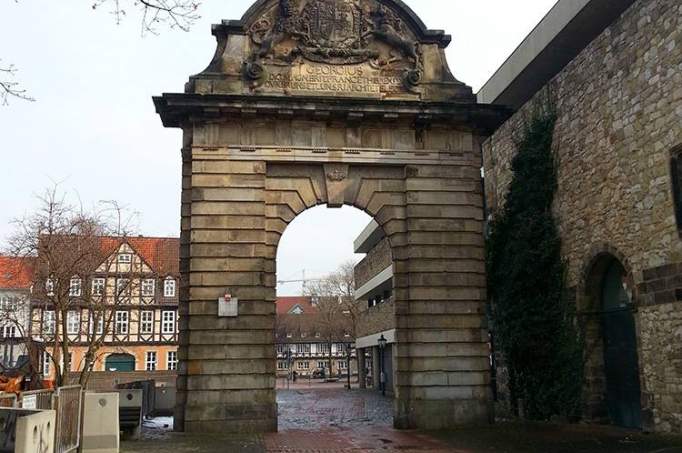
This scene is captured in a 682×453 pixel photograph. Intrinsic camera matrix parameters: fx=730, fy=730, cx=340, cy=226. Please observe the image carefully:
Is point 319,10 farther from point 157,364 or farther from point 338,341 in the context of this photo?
point 338,341

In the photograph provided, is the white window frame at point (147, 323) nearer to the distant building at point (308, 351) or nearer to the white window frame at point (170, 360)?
the white window frame at point (170, 360)

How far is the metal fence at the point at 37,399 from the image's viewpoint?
955cm

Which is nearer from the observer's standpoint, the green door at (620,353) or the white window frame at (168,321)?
the green door at (620,353)

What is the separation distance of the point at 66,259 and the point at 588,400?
15914mm

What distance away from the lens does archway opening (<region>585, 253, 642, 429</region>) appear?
53.1 ft

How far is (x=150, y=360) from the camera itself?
175 ft

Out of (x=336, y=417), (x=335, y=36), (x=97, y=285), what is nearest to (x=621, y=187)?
(x=335, y=36)

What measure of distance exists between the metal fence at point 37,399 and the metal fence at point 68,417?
0.13 meters

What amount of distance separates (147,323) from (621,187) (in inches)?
1745

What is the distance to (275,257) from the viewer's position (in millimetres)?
18000

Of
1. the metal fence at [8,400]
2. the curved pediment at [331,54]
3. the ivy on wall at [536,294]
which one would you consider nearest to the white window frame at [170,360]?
the ivy on wall at [536,294]

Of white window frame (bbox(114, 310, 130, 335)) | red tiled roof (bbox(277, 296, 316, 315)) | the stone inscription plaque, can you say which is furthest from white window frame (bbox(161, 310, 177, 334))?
red tiled roof (bbox(277, 296, 316, 315))

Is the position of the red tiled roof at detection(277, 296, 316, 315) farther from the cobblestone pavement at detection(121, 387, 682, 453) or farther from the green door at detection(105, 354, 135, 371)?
the cobblestone pavement at detection(121, 387, 682, 453)

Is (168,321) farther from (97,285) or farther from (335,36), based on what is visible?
(335,36)
